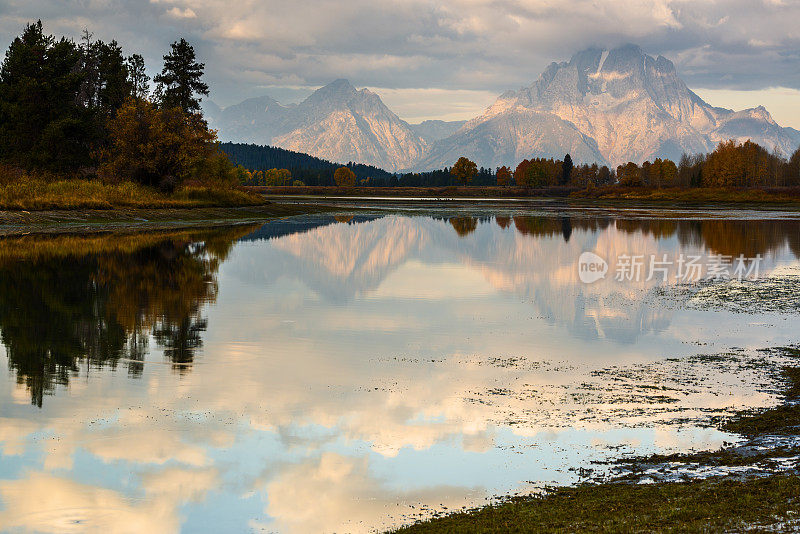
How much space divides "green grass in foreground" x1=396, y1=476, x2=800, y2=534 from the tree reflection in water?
931cm

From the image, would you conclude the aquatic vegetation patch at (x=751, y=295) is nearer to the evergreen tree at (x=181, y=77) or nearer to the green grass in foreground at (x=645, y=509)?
the green grass in foreground at (x=645, y=509)

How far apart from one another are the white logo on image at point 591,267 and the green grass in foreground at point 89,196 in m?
42.1

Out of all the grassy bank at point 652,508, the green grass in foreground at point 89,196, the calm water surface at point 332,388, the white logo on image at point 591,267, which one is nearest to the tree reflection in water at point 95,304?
the calm water surface at point 332,388

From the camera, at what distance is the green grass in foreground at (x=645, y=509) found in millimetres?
9102

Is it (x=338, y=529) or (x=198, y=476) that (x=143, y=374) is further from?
(x=338, y=529)

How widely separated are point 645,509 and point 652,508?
0.29 ft

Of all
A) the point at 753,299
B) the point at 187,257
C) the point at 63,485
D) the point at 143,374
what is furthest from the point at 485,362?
the point at 187,257

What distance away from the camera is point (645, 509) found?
9.62 m

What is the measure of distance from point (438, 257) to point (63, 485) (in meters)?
36.2

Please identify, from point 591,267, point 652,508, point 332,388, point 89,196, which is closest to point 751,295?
point 591,267

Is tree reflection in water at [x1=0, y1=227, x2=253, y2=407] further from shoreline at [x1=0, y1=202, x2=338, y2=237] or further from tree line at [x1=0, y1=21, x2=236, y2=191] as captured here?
tree line at [x1=0, y1=21, x2=236, y2=191]

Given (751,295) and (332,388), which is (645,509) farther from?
(751,295)

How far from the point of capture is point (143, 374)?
16938mm

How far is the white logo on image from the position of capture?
1412 inches
